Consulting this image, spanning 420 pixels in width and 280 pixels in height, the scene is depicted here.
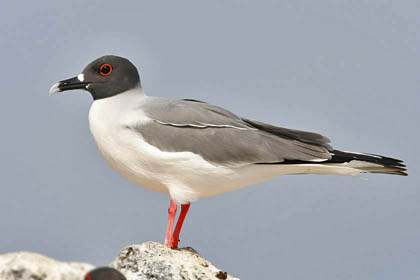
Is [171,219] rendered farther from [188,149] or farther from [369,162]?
[369,162]

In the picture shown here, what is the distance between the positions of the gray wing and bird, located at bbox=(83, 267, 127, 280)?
3.94 meters

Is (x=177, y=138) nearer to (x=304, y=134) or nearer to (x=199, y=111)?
(x=199, y=111)

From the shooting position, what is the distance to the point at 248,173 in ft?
32.3

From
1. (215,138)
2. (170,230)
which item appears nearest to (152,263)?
(170,230)

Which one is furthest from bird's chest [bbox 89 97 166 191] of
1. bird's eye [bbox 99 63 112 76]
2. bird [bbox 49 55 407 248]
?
bird's eye [bbox 99 63 112 76]

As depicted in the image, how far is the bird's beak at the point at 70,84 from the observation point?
10523 millimetres

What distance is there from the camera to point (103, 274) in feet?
18.6

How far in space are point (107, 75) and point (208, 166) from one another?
2.33 m

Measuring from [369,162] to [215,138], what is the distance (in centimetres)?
247

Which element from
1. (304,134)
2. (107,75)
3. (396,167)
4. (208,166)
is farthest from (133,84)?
(396,167)

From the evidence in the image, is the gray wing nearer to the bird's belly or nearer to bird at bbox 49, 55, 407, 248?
bird at bbox 49, 55, 407, 248

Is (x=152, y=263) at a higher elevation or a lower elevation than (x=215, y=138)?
lower

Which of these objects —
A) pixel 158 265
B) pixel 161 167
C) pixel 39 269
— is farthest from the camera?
pixel 161 167

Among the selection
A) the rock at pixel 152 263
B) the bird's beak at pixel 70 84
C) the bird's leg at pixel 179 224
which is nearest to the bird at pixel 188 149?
the bird's leg at pixel 179 224
